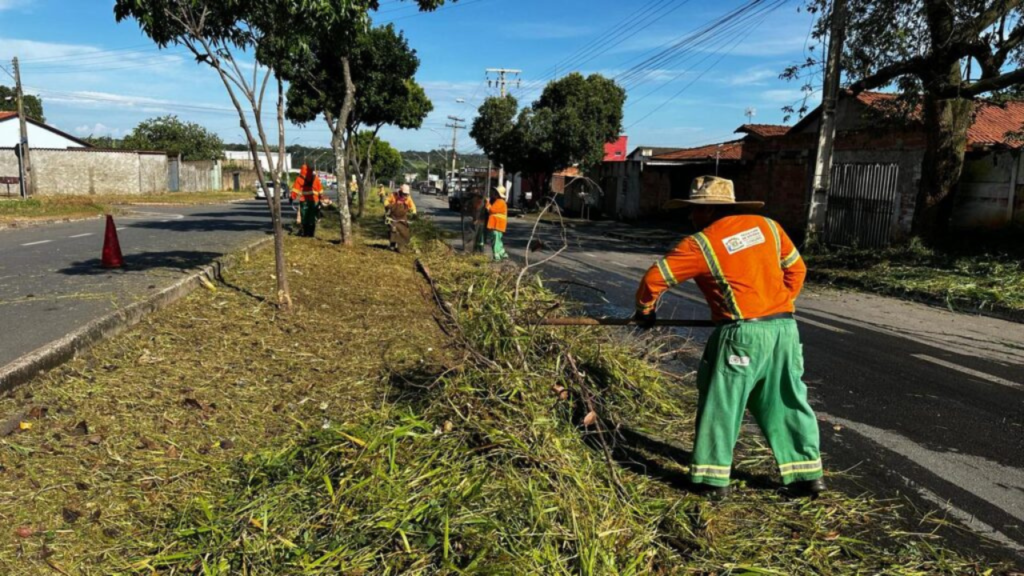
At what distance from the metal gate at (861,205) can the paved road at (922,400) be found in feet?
20.8

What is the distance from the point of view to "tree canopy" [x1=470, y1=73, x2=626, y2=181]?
3466cm

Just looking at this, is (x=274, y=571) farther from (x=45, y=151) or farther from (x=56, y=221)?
(x=45, y=151)

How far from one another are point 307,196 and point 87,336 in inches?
357

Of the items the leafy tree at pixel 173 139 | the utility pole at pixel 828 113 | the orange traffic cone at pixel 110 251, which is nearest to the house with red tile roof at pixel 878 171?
the utility pole at pixel 828 113

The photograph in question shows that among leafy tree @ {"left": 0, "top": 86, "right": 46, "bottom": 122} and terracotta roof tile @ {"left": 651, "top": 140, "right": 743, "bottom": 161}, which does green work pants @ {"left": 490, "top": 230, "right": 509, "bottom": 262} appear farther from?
leafy tree @ {"left": 0, "top": 86, "right": 46, "bottom": 122}

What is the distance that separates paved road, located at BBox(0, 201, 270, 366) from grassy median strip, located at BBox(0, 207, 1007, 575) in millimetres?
979

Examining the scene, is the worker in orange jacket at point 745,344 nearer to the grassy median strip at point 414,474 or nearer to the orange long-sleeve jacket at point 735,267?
the orange long-sleeve jacket at point 735,267

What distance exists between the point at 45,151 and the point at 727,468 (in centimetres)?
4176

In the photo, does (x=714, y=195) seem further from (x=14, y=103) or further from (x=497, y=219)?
(x=14, y=103)

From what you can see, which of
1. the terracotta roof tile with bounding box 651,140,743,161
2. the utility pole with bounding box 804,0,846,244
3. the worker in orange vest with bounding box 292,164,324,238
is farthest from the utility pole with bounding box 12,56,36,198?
the utility pole with bounding box 804,0,846,244

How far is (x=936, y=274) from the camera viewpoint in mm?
11180

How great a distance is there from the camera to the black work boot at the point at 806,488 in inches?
130

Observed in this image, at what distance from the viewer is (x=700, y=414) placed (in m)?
3.28

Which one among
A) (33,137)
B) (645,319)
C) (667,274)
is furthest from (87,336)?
(33,137)
